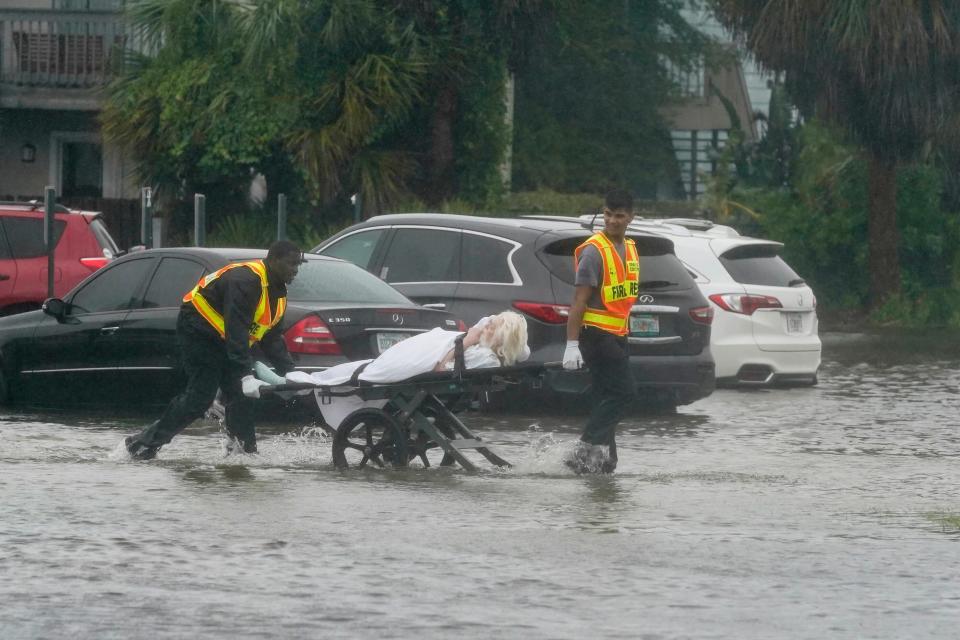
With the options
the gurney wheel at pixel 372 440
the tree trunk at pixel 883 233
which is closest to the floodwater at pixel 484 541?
the gurney wheel at pixel 372 440

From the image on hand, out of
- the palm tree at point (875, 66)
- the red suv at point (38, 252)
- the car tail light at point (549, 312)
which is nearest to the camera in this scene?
the car tail light at point (549, 312)

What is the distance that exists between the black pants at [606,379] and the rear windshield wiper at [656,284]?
376cm

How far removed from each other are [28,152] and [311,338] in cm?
2054

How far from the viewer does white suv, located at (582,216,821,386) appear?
17.7 meters

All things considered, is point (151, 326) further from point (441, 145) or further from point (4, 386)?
point (441, 145)

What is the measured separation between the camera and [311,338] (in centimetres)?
1326

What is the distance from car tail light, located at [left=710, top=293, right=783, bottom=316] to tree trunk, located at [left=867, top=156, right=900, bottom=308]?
12681 millimetres

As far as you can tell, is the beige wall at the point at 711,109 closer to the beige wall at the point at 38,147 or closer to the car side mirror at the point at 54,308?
the beige wall at the point at 38,147

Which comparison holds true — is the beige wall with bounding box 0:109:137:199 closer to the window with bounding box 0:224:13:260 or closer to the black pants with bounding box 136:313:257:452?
the window with bounding box 0:224:13:260

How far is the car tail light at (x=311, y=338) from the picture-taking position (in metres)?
13.2

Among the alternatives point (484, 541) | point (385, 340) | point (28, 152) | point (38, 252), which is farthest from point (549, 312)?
point (28, 152)

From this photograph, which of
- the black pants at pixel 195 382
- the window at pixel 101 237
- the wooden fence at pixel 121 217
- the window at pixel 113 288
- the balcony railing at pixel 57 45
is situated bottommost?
the black pants at pixel 195 382

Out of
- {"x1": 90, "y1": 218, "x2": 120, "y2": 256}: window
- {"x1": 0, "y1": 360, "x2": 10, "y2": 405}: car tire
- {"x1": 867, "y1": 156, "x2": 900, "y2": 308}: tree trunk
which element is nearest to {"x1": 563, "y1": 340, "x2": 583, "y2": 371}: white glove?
{"x1": 0, "y1": 360, "x2": 10, "y2": 405}: car tire

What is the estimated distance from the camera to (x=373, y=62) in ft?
90.4
